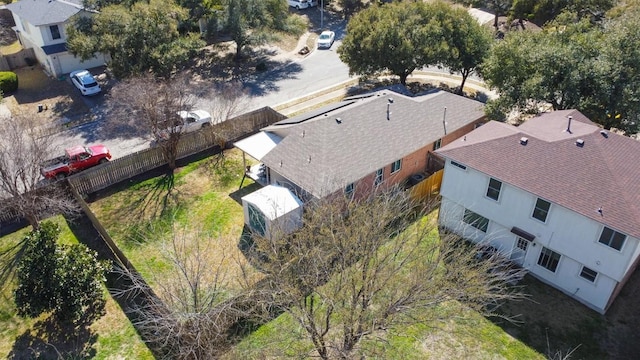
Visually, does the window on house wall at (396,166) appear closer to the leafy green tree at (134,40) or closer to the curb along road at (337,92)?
the curb along road at (337,92)

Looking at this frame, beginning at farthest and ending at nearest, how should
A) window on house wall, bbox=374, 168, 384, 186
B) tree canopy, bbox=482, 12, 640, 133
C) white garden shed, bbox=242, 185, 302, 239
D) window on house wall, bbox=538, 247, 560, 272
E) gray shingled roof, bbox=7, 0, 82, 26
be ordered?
gray shingled roof, bbox=7, 0, 82, 26 < tree canopy, bbox=482, 12, 640, 133 < window on house wall, bbox=374, 168, 384, 186 < white garden shed, bbox=242, 185, 302, 239 < window on house wall, bbox=538, 247, 560, 272

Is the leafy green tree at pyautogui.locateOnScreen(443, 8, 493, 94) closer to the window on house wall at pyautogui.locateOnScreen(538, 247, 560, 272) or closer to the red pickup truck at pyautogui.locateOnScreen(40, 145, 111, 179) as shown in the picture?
the window on house wall at pyautogui.locateOnScreen(538, 247, 560, 272)

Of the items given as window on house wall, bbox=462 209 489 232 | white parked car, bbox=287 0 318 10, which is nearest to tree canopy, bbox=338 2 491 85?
window on house wall, bbox=462 209 489 232

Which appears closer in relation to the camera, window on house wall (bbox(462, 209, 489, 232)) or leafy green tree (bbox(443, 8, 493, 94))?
window on house wall (bbox(462, 209, 489, 232))

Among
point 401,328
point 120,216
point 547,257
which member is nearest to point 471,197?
point 547,257

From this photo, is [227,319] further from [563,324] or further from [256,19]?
[256,19]

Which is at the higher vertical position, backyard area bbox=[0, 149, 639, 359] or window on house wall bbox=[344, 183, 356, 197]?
window on house wall bbox=[344, 183, 356, 197]

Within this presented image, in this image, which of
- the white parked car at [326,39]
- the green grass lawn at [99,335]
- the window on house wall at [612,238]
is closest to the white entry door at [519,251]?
the window on house wall at [612,238]
